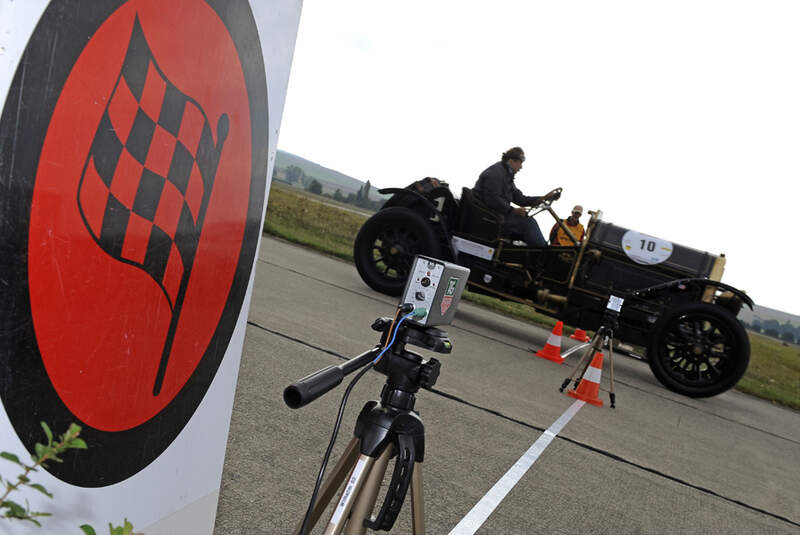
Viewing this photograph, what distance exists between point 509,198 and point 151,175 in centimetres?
771

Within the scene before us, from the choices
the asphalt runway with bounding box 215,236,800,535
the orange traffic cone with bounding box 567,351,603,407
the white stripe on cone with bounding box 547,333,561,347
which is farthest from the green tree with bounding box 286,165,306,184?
the orange traffic cone with bounding box 567,351,603,407

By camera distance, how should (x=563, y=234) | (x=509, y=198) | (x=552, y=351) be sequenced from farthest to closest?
(x=563, y=234) → (x=509, y=198) → (x=552, y=351)

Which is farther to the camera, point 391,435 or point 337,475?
point 337,475

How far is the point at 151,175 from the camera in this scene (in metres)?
1.44

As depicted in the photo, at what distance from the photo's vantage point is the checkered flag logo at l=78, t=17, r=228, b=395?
130cm

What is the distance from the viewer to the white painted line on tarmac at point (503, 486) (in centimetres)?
289

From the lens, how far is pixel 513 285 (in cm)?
886

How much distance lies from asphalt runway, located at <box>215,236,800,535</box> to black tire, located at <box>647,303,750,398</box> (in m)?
0.26

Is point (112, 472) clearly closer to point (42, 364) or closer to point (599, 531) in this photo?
point (42, 364)

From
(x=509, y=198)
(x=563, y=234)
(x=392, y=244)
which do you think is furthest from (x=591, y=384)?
(x=392, y=244)

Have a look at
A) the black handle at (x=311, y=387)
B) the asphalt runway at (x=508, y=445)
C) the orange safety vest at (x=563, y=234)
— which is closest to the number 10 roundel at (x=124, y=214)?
the black handle at (x=311, y=387)

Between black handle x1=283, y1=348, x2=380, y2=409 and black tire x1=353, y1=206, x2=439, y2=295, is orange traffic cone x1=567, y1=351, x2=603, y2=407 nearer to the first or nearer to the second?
black tire x1=353, y1=206, x2=439, y2=295

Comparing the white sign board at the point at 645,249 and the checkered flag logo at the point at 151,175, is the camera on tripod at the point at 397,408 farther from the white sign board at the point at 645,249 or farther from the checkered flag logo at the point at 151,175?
the white sign board at the point at 645,249

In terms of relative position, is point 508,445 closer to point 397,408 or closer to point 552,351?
point 397,408
